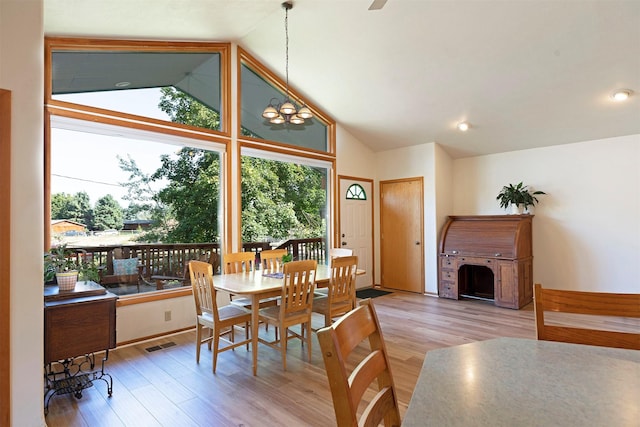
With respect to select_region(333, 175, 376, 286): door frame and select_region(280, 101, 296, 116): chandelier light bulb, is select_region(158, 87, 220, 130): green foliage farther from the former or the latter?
select_region(333, 175, 376, 286): door frame

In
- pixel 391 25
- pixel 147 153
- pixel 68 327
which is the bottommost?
pixel 68 327

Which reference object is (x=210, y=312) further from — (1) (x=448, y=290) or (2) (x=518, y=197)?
(2) (x=518, y=197)

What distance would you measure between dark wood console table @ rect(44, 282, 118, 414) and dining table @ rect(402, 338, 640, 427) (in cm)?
248

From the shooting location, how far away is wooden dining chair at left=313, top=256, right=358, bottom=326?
11.2ft

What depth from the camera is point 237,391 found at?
8.82 feet

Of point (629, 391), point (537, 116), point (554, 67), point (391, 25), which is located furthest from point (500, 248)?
point (629, 391)

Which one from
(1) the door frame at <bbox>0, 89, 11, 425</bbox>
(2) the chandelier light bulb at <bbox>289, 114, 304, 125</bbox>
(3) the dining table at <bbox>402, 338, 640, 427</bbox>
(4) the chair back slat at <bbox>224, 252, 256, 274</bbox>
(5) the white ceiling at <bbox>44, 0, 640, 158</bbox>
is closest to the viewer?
(3) the dining table at <bbox>402, 338, 640, 427</bbox>

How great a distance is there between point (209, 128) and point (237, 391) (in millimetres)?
3062

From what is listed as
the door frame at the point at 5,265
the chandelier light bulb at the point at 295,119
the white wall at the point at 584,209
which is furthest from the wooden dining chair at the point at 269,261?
the white wall at the point at 584,209

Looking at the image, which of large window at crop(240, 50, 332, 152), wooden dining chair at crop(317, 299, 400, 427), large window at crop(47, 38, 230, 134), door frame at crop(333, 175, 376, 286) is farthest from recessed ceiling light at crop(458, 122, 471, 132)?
wooden dining chair at crop(317, 299, 400, 427)

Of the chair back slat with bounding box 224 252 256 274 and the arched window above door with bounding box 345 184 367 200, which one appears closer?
the chair back slat with bounding box 224 252 256 274

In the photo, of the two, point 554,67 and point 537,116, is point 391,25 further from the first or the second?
point 537,116

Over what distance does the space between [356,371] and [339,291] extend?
8.33ft

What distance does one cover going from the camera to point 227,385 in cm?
278
